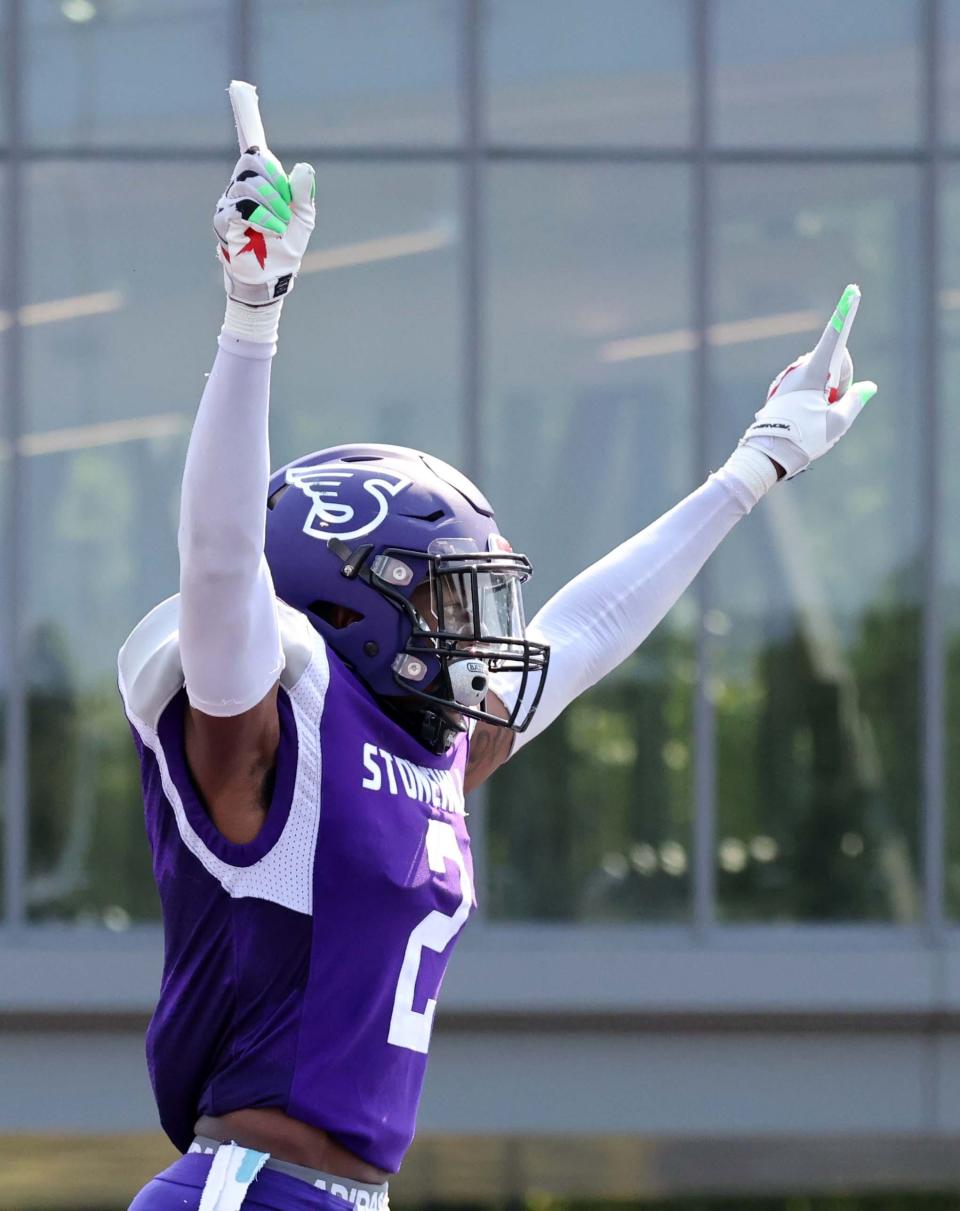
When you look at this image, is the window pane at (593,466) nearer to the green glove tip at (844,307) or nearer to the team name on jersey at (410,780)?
the green glove tip at (844,307)

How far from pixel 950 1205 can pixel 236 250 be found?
8.74 meters

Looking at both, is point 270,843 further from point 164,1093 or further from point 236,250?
point 236,250

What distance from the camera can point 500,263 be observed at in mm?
7727

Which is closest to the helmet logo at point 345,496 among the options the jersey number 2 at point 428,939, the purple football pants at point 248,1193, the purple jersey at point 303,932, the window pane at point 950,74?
the purple jersey at point 303,932

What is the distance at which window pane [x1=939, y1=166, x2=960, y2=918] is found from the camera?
7.76m

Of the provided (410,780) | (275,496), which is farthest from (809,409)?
(410,780)

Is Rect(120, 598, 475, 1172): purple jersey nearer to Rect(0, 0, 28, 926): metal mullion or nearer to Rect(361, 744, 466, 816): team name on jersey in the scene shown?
Rect(361, 744, 466, 816): team name on jersey

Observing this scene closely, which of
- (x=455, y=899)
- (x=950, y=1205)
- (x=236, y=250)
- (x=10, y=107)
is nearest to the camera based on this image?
(x=236, y=250)

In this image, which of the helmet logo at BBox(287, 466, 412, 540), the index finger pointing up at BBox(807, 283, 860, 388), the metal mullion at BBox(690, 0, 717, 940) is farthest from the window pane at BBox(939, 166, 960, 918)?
the helmet logo at BBox(287, 466, 412, 540)

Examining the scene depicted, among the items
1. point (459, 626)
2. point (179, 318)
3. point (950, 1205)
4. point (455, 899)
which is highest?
point (179, 318)

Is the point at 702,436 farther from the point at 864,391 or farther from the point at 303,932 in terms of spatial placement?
the point at 303,932

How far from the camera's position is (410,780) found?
2.72m

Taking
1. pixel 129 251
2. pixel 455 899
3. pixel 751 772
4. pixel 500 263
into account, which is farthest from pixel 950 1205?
pixel 455 899

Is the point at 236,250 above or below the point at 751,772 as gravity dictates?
above
